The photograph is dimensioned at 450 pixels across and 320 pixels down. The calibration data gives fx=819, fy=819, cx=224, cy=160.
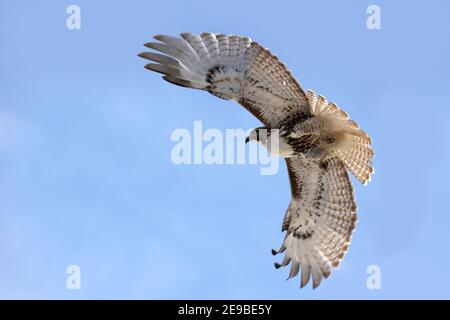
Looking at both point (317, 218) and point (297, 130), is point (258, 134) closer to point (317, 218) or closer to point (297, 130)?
point (297, 130)

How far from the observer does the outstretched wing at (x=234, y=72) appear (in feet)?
34.3

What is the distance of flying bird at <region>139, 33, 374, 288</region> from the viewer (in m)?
10.5

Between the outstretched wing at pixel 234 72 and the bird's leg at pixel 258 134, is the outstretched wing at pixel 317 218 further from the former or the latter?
the outstretched wing at pixel 234 72

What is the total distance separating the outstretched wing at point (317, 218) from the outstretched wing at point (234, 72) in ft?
3.14

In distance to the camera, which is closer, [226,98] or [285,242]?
[226,98]

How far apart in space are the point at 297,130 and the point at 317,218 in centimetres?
157

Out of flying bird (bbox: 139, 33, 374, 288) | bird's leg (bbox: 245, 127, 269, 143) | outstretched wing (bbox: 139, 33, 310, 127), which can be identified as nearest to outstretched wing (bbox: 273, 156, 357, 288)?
flying bird (bbox: 139, 33, 374, 288)

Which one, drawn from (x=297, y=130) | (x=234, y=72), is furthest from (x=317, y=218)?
(x=234, y=72)

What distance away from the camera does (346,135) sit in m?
10.8

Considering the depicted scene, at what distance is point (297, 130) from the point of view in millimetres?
10797

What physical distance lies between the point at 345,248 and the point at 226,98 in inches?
105
